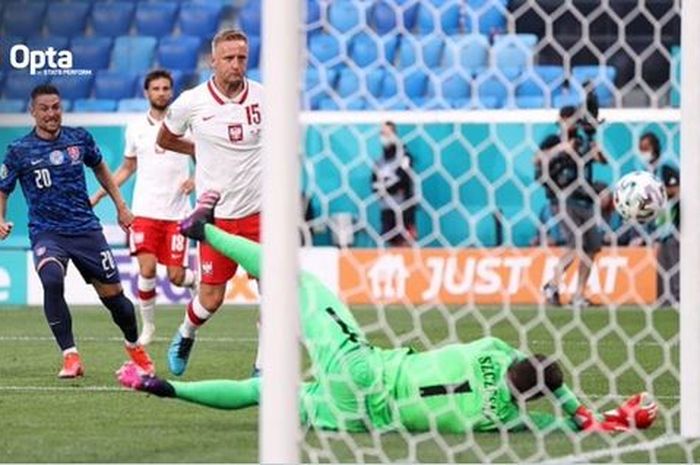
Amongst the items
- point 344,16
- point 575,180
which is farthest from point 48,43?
point 575,180

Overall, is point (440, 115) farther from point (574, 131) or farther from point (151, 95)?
point (574, 131)

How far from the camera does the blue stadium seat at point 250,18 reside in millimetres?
19234

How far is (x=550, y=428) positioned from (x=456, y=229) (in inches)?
417

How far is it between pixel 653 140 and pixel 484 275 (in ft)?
6.76

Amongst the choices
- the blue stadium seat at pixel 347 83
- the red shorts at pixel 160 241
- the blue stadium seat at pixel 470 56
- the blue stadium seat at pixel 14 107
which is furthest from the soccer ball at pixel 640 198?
the blue stadium seat at pixel 14 107

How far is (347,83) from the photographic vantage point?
17828 millimetres

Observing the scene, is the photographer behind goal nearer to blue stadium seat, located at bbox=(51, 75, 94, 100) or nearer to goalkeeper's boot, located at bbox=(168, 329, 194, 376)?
goalkeeper's boot, located at bbox=(168, 329, 194, 376)

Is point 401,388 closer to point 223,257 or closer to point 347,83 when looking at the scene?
point 223,257

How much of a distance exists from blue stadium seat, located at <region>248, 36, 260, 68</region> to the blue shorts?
339 inches

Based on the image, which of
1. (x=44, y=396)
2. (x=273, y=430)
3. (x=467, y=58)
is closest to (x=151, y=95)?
(x=44, y=396)

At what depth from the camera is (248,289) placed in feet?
54.4

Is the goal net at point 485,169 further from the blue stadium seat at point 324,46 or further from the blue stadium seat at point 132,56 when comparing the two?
the blue stadium seat at point 132,56

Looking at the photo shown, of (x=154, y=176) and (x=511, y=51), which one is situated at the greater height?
(x=511, y=51)

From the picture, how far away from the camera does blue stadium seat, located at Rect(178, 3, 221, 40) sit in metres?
19.7
